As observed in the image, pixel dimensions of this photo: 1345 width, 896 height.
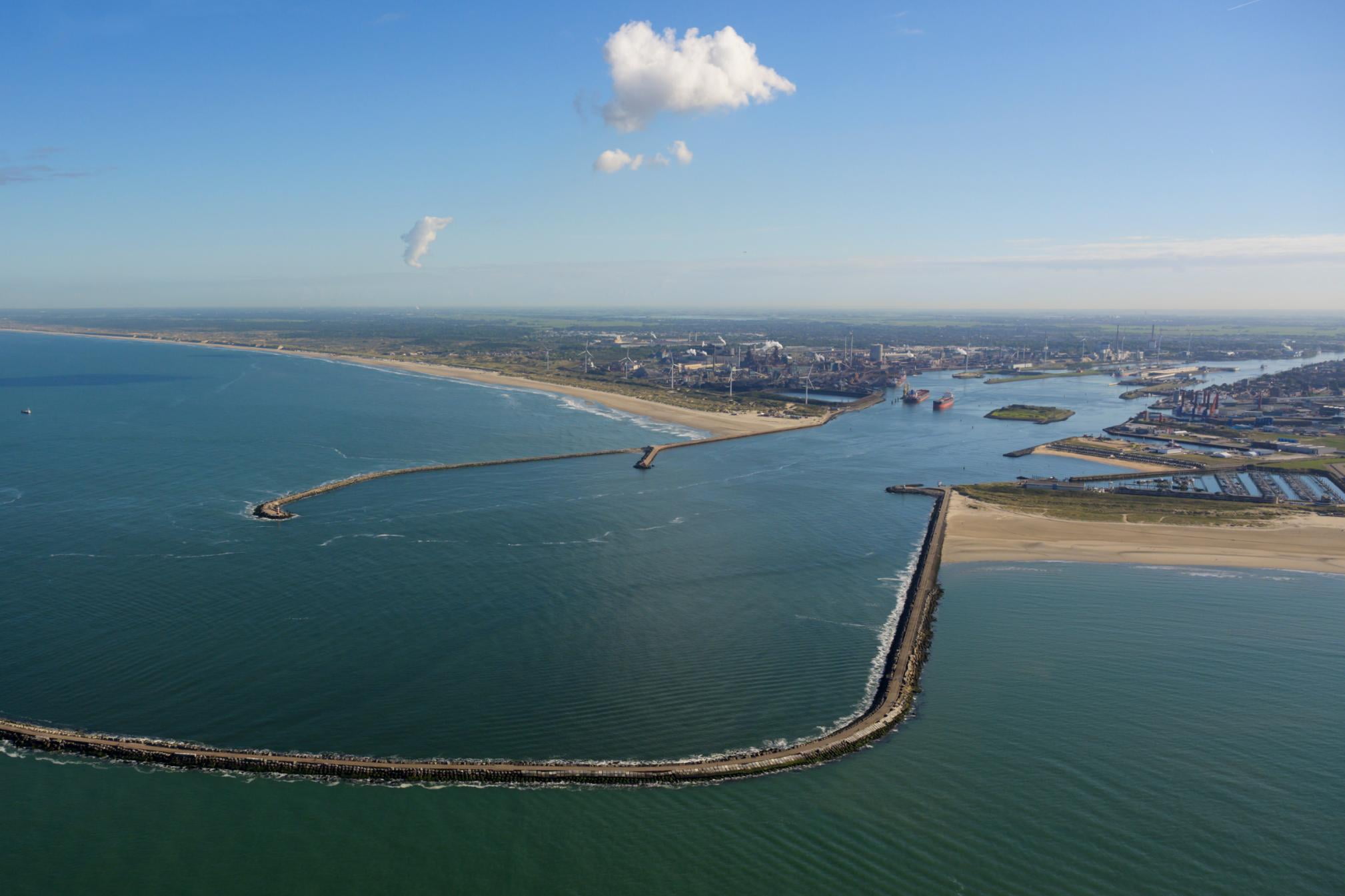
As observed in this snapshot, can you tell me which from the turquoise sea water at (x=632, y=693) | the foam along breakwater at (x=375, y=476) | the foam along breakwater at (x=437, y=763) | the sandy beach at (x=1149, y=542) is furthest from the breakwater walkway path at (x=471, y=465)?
the sandy beach at (x=1149, y=542)

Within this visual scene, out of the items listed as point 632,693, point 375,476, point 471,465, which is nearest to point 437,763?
point 632,693

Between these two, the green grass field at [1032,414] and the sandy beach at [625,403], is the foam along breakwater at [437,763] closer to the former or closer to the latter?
the sandy beach at [625,403]

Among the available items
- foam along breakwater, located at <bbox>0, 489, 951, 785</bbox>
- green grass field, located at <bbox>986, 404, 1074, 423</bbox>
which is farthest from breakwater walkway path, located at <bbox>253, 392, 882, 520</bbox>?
green grass field, located at <bbox>986, 404, 1074, 423</bbox>

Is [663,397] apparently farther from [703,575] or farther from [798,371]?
[703,575]

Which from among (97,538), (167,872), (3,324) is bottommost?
(167,872)

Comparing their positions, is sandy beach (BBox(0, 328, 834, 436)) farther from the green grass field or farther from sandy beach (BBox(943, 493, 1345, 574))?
sandy beach (BBox(943, 493, 1345, 574))

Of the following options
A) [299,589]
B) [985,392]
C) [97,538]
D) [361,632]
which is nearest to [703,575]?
[361,632]
